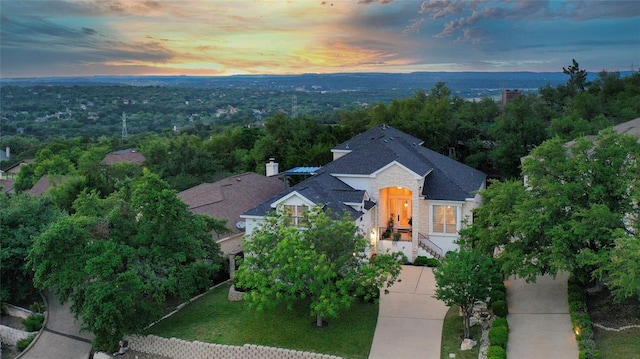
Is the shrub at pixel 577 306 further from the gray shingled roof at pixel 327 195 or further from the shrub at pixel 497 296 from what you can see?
the gray shingled roof at pixel 327 195

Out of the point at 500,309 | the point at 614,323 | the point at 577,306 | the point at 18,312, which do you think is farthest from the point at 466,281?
the point at 18,312

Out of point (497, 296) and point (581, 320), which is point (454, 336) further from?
point (581, 320)

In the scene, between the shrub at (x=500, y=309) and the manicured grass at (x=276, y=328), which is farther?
the shrub at (x=500, y=309)

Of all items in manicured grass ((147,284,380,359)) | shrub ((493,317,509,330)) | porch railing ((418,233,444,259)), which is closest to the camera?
shrub ((493,317,509,330))

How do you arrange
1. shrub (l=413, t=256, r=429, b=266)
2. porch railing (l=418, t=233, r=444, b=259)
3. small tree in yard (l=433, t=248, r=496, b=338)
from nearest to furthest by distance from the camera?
1. small tree in yard (l=433, t=248, r=496, b=338)
2. shrub (l=413, t=256, r=429, b=266)
3. porch railing (l=418, t=233, r=444, b=259)

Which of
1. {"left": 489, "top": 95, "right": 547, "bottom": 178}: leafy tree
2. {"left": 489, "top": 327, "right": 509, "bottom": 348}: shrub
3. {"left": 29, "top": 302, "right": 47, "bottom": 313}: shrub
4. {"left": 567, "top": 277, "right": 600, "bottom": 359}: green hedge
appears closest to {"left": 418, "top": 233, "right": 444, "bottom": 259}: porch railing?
{"left": 567, "top": 277, "right": 600, "bottom": 359}: green hedge

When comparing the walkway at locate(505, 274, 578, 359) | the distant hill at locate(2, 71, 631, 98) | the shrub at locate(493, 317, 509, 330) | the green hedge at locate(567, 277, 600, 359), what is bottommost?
the walkway at locate(505, 274, 578, 359)

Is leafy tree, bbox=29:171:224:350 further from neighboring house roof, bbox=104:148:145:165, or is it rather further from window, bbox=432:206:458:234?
neighboring house roof, bbox=104:148:145:165

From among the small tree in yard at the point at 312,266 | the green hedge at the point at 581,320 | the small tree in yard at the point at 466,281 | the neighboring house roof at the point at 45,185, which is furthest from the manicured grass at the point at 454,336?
the neighboring house roof at the point at 45,185
